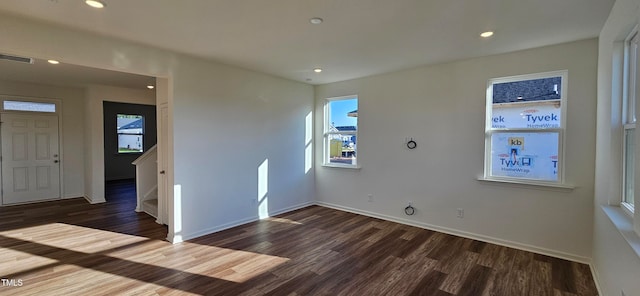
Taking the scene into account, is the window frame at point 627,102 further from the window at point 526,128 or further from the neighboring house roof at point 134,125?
the neighboring house roof at point 134,125

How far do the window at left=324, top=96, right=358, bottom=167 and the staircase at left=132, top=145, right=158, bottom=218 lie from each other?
3.32 meters

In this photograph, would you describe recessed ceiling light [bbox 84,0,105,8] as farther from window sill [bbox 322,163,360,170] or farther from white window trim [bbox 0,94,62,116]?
white window trim [bbox 0,94,62,116]

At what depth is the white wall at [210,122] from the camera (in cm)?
288

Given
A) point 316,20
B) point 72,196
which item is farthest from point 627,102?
point 72,196

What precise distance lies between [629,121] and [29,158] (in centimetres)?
906

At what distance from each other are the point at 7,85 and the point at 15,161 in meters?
1.48

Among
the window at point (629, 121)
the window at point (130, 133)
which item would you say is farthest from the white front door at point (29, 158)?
the window at point (629, 121)

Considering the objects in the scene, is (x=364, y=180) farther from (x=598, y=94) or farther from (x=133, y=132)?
(x=133, y=132)

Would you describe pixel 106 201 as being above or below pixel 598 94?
below

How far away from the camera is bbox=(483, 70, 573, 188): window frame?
323 cm

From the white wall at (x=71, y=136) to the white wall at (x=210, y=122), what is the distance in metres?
3.74

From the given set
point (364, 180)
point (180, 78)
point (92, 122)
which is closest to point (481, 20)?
point (364, 180)

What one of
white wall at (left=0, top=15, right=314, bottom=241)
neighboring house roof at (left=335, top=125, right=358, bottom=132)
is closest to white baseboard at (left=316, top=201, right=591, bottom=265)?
neighboring house roof at (left=335, top=125, right=358, bottom=132)

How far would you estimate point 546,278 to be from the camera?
278 centimetres
